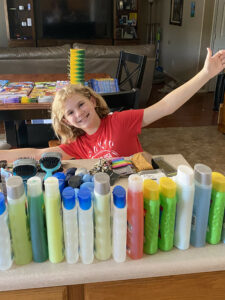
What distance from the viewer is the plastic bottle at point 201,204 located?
77cm

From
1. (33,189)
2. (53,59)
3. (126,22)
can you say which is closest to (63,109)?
(33,189)

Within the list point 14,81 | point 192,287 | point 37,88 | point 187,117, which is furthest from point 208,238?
point 187,117

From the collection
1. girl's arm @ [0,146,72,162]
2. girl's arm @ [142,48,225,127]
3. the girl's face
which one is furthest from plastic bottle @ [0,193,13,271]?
girl's arm @ [142,48,225,127]

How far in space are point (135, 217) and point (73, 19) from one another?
702 centimetres

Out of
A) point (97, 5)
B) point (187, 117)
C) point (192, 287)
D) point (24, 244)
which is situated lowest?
point (187, 117)

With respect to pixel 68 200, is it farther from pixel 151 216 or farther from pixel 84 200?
pixel 151 216

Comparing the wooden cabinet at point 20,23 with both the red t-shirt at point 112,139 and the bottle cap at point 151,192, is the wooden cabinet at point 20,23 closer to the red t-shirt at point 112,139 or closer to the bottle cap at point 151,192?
the red t-shirt at point 112,139

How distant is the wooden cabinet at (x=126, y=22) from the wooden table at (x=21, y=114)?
4.65 meters

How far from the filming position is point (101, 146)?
155 centimetres

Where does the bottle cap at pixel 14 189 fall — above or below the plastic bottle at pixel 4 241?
above

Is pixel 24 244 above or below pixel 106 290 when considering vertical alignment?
A: above

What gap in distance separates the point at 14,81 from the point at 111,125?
147 cm

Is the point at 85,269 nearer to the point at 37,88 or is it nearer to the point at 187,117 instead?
the point at 37,88

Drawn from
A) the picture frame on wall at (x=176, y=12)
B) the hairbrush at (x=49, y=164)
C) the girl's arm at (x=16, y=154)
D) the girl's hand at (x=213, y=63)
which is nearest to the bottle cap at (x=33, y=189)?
the hairbrush at (x=49, y=164)
